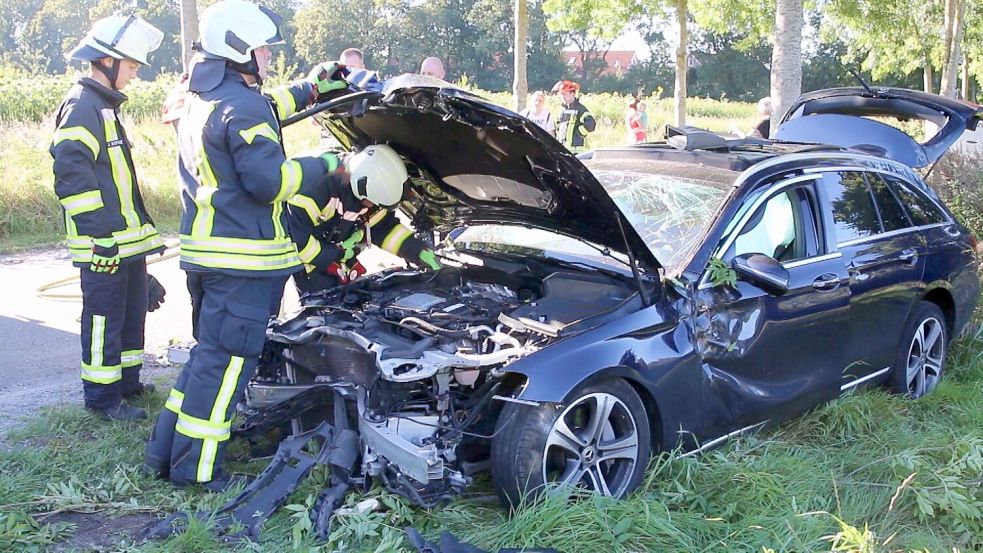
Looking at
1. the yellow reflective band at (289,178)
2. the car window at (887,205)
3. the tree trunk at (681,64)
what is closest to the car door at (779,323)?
the car window at (887,205)

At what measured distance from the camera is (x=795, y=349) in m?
4.11

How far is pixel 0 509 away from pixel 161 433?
679 millimetres

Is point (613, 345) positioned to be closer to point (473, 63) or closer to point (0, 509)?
point (0, 509)

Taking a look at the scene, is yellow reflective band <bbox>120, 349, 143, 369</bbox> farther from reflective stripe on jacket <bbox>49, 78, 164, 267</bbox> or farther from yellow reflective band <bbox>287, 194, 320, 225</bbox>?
yellow reflective band <bbox>287, 194, 320, 225</bbox>

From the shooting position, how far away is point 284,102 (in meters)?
4.09

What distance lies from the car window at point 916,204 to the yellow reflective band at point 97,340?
174 inches

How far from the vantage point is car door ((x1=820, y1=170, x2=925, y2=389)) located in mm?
4430

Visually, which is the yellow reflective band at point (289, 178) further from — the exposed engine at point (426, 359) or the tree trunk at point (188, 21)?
the tree trunk at point (188, 21)

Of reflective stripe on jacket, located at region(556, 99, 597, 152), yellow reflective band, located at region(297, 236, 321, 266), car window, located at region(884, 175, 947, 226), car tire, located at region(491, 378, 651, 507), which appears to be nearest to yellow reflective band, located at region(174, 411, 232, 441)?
car tire, located at region(491, 378, 651, 507)

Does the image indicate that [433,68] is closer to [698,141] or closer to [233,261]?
[698,141]

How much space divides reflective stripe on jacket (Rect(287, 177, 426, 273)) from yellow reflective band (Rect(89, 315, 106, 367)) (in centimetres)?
111

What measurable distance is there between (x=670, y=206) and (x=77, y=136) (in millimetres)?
3031

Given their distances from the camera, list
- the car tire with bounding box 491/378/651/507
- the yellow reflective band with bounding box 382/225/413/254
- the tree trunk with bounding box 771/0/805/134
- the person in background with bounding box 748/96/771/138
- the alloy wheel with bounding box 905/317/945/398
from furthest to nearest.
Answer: the person in background with bounding box 748/96/771/138 < the tree trunk with bounding box 771/0/805/134 < the alloy wheel with bounding box 905/317/945/398 < the yellow reflective band with bounding box 382/225/413/254 < the car tire with bounding box 491/378/651/507

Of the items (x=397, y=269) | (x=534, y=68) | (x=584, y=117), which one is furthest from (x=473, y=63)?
(x=397, y=269)
